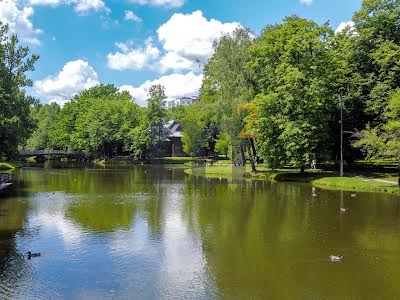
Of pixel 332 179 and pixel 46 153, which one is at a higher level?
pixel 46 153

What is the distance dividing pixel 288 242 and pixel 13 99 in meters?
37.0

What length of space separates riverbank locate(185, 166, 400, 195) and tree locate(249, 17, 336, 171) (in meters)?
1.83

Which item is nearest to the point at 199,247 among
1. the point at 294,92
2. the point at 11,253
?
the point at 11,253

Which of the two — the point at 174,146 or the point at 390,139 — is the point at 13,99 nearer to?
the point at 390,139

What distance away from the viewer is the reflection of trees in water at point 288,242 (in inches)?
570

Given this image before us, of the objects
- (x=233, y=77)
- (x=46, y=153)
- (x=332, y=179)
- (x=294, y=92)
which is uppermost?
(x=233, y=77)

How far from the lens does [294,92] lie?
154ft

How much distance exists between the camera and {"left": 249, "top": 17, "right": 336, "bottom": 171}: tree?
4584 cm

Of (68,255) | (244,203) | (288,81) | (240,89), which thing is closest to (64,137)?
(240,89)

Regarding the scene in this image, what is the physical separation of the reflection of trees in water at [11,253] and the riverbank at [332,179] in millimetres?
27474

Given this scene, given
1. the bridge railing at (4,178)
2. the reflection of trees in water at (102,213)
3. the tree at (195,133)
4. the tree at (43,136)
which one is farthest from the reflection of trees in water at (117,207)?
the tree at (43,136)

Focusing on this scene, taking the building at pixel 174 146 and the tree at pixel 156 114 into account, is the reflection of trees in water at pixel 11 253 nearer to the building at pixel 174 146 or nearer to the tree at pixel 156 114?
the tree at pixel 156 114

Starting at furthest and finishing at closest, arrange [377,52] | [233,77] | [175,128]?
[175,128] < [233,77] < [377,52]

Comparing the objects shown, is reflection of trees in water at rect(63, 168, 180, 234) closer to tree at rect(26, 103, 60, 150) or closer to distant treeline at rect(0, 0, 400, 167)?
distant treeline at rect(0, 0, 400, 167)
